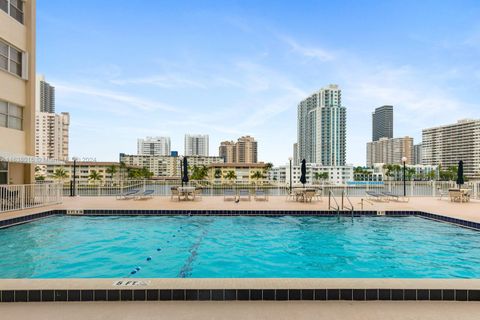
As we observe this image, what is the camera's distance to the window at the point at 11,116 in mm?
12211

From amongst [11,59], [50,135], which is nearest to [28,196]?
[11,59]

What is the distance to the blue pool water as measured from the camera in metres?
5.60

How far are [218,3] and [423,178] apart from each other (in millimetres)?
136111

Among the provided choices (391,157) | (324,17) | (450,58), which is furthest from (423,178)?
(324,17)

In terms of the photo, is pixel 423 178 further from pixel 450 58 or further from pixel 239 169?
pixel 450 58

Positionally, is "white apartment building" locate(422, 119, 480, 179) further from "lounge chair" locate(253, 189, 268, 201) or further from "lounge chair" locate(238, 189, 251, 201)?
"lounge chair" locate(253, 189, 268, 201)

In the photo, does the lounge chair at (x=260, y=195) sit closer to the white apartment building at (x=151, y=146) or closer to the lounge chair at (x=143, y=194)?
the lounge chair at (x=143, y=194)

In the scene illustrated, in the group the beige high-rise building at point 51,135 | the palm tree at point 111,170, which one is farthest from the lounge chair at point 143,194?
the beige high-rise building at point 51,135

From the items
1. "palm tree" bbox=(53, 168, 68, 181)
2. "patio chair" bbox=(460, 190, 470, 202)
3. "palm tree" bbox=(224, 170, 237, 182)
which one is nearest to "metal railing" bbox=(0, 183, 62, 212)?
"patio chair" bbox=(460, 190, 470, 202)

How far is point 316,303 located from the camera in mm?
3303

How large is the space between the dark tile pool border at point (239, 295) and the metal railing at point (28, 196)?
902 centimetres

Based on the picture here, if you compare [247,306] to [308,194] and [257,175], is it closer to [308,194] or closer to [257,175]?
[308,194]

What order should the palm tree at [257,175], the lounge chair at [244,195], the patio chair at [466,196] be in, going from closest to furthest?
1. the patio chair at [466,196]
2. the lounge chair at [244,195]
3. the palm tree at [257,175]

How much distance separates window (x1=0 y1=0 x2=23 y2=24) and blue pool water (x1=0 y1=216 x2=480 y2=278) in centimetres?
907
